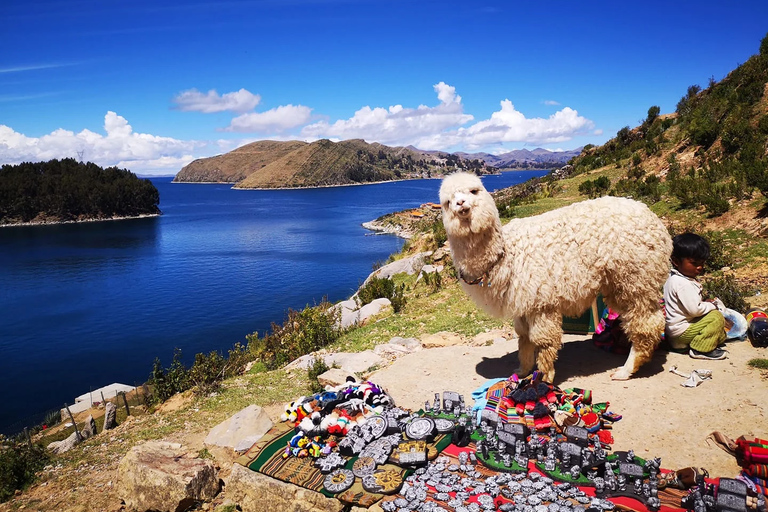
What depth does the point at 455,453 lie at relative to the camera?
4906mm

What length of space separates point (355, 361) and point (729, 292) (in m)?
6.52

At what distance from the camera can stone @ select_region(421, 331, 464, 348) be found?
901 centimetres

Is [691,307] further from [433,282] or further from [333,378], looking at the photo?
[433,282]

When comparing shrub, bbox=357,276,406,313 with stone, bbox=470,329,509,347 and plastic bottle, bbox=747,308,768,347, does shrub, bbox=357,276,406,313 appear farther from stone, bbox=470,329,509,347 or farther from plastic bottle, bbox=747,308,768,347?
plastic bottle, bbox=747,308,768,347

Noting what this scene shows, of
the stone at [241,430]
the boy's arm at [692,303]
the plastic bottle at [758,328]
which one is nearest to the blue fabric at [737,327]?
the plastic bottle at [758,328]

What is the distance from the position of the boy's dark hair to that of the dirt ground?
57.0 inches

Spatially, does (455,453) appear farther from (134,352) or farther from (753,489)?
(134,352)

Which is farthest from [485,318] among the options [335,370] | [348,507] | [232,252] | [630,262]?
[232,252]

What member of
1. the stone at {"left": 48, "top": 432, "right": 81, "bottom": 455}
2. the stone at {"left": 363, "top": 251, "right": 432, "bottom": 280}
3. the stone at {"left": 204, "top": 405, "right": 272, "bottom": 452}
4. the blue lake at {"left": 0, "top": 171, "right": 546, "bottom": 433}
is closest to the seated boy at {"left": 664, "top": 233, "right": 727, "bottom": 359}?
the stone at {"left": 204, "top": 405, "right": 272, "bottom": 452}

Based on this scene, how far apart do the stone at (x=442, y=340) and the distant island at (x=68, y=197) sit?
9260 cm

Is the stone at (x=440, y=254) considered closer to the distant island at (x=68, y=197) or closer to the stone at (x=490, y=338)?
the stone at (x=490, y=338)

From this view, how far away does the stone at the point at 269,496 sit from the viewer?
448 cm

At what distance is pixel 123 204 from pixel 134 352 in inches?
2972

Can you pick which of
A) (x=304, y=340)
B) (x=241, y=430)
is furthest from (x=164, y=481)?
(x=304, y=340)
